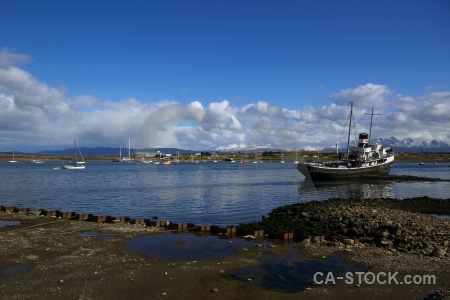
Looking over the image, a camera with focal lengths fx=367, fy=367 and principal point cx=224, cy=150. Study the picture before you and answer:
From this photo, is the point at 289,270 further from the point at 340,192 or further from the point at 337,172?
the point at 337,172

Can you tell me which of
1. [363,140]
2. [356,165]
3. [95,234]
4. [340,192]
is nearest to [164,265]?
[95,234]

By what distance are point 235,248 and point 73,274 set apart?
6.81 meters

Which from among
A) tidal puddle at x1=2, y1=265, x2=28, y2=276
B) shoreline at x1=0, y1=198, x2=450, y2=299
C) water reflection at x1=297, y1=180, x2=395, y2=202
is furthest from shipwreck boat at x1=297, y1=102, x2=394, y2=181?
tidal puddle at x1=2, y1=265, x2=28, y2=276

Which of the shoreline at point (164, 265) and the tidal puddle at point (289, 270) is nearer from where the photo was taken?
the shoreline at point (164, 265)

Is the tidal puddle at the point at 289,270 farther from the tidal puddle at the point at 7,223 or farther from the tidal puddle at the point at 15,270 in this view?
the tidal puddle at the point at 7,223

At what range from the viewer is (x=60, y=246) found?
1586cm

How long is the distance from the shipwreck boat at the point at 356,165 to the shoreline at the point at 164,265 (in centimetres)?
5124

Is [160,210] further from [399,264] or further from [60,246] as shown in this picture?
[399,264]

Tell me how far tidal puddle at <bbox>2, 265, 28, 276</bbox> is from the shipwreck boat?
6174 centimetres

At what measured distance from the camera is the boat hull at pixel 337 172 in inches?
2766

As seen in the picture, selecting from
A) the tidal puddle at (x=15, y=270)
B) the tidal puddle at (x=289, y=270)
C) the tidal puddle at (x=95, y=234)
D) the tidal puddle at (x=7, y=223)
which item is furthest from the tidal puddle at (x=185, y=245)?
the tidal puddle at (x=7, y=223)

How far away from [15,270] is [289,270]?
939 cm

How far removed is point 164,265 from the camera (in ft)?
43.6

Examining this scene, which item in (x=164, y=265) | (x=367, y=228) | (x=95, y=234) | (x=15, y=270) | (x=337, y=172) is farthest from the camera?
(x=337, y=172)
